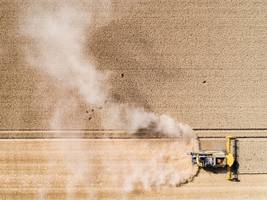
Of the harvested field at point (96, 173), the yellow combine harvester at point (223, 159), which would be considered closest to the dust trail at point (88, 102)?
the harvested field at point (96, 173)

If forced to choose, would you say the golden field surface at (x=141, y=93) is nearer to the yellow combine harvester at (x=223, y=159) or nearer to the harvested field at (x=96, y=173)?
the harvested field at (x=96, y=173)

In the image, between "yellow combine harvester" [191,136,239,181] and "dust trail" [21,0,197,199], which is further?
"dust trail" [21,0,197,199]

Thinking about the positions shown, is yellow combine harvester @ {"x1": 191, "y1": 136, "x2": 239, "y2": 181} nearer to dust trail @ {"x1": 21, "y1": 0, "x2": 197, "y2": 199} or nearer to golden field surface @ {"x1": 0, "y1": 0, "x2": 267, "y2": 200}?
golden field surface @ {"x1": 0, "y1": 0, "x2": 267, "y2": 200}

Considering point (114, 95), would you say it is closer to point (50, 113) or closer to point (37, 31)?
point (50, 113)

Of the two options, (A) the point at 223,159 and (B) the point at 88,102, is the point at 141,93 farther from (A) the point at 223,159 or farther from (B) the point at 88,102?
(A) the point at 223,159

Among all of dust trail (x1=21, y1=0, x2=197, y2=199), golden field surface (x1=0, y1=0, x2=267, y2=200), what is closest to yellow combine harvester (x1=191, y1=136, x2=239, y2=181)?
golden field surface (x1=0, y1=0, x2=267, y2=200)

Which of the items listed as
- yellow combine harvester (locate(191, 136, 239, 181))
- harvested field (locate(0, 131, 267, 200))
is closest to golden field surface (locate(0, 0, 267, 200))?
harvested field (locate(0, 131, 267, 200))

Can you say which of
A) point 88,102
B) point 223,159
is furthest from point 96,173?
point 223,159
